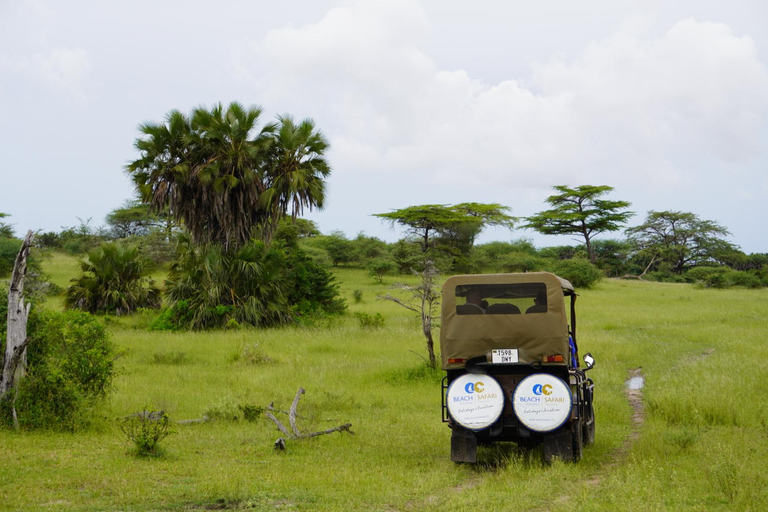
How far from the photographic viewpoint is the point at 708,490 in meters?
6.02

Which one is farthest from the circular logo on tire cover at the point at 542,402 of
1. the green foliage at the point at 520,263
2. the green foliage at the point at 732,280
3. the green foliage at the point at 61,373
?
the green foliage at the point at 520,263

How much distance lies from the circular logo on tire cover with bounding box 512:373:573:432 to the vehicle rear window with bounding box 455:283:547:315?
2.57ft

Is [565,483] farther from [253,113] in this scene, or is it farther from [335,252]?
[335,252]

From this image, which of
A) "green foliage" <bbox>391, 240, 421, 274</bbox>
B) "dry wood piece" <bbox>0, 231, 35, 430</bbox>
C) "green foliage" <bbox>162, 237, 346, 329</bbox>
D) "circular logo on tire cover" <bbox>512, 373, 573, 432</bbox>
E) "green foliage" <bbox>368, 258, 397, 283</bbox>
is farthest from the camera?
"green foliage" <bbox>391, 240, 421, 274</bbox>

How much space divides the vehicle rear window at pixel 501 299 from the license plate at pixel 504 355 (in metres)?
0.47

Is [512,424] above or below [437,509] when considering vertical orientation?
above

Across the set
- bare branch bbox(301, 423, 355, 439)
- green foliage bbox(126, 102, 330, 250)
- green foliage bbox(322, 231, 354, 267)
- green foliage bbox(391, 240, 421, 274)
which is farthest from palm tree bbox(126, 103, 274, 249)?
green foliage bbox(322, 231, 354, 267)

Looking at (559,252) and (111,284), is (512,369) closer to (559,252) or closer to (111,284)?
(111,284)

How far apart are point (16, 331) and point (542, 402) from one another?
6.60m

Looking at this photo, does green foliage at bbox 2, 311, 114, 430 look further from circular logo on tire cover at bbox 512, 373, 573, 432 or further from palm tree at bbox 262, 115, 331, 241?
palm tree at bbox 262, 115, 331, 241

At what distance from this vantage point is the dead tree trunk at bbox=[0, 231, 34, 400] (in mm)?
8711

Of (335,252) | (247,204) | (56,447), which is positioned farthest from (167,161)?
(335,252)

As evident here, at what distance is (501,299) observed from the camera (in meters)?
7.75

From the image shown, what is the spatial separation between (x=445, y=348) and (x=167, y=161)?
62.5ft
